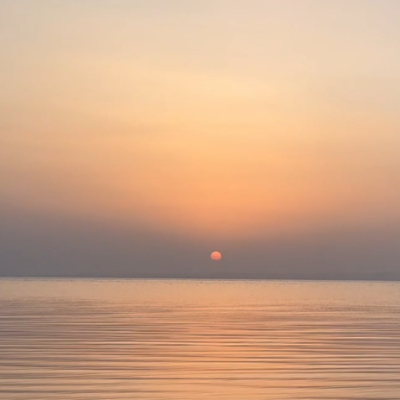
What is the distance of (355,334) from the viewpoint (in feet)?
70.2

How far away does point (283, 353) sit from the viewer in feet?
52.9

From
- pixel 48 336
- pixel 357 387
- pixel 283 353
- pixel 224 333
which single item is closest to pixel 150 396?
pixel 357 387

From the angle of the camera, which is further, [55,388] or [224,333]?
[224,333]

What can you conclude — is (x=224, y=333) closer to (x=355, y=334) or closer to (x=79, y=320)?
(x=355, y=334)

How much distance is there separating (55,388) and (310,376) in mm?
4326

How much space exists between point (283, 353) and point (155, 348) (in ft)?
9.46

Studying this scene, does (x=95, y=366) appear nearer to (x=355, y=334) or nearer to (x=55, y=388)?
(x=55, y=388)

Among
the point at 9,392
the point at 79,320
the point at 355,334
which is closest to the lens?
the point at 9,392

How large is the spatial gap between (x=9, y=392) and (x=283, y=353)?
7007 mm

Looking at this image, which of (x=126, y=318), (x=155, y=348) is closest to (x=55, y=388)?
(x=155, y=348)

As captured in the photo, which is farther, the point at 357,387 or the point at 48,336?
the point at 48,336

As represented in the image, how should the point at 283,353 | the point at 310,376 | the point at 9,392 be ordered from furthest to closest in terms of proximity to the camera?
the point at 283,353, the point at 310,376, the point at 9,392

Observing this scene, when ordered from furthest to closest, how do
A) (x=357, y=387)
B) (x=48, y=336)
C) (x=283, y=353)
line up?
(x=48, y=336)
(x=283, y=353)
(x=357, y=387)

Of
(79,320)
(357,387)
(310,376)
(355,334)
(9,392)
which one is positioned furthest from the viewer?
(79,320)
